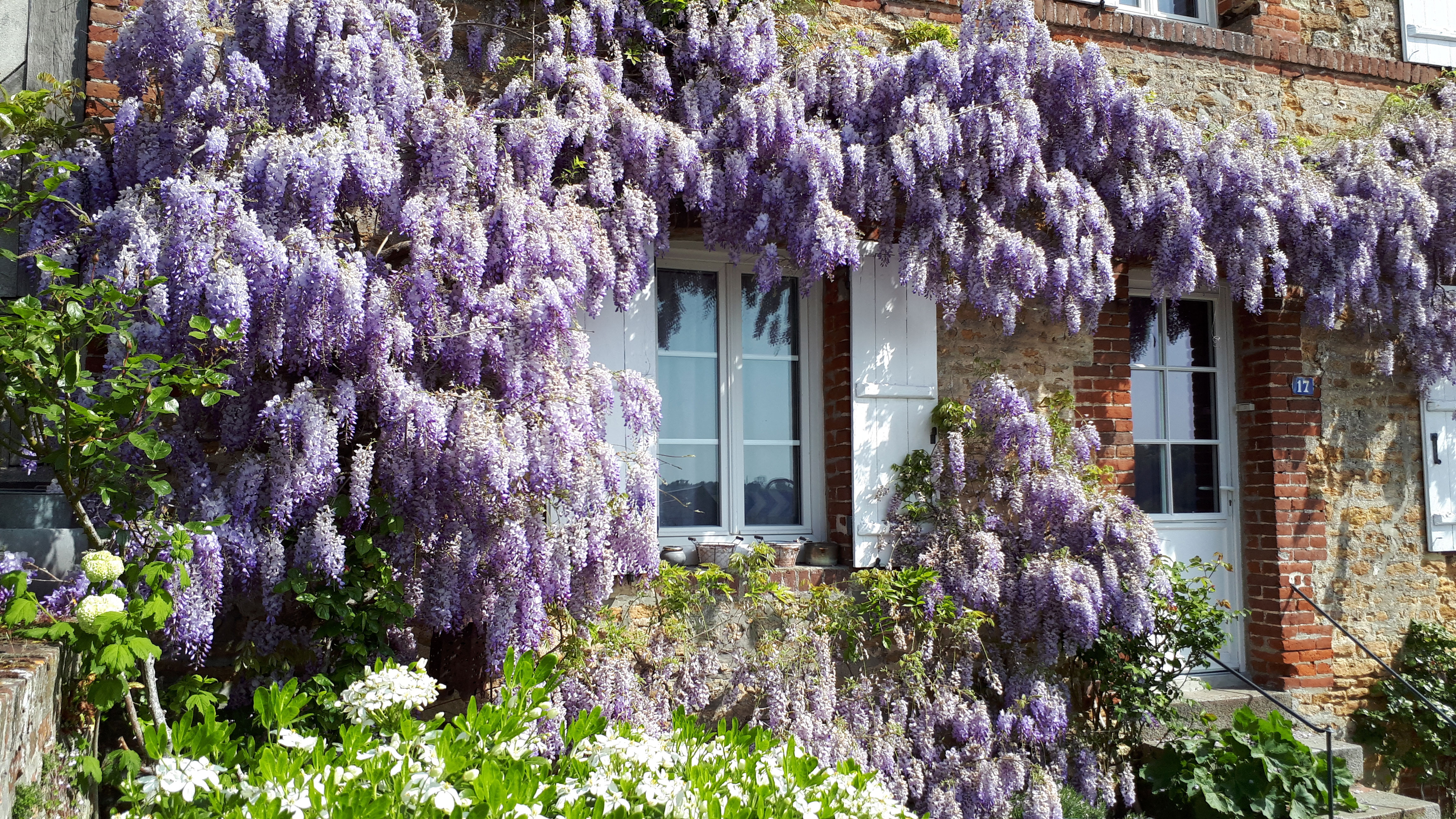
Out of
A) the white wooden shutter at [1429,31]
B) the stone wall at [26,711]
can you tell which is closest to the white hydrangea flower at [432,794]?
the stone wall at [26,711]

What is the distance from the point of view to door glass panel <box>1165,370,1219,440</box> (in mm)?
5211

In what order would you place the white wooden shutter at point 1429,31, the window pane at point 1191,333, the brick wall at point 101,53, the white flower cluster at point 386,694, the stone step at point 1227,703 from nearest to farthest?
1. the white flower cluster at point 386,694
2. the brick wall at point 101,53
3. the stone step at point 1227,703
4. the window pane at point 1191,333
5. the white wooden shutter at point 1429,31

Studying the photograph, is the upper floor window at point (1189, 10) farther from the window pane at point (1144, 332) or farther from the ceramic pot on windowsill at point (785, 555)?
the ceramic pot on windowsill at point (785, 555)

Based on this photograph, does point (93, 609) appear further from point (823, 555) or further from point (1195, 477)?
point (1195, 477)

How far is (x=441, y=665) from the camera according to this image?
11.9 ft

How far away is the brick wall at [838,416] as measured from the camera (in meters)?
4.35

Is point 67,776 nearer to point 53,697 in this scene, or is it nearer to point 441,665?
point 53,697

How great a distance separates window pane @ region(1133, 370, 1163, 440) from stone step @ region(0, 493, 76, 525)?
4513 millimetres

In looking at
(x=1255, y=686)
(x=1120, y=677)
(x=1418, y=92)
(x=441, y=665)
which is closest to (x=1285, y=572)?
(x=1255, y=686)

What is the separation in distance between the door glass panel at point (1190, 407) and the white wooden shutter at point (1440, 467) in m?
1.14

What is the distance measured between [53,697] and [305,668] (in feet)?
3.42

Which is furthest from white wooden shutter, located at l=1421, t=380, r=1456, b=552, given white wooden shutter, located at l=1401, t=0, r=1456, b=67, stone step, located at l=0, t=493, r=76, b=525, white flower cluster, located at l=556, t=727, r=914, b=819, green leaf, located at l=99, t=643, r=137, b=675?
stone step, located at l=0, t=493, r=76, b=525

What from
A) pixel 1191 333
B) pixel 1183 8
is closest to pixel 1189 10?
pixel 1183 8

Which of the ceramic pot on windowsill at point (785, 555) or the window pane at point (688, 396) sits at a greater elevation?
the window pane at point (688, 396)
